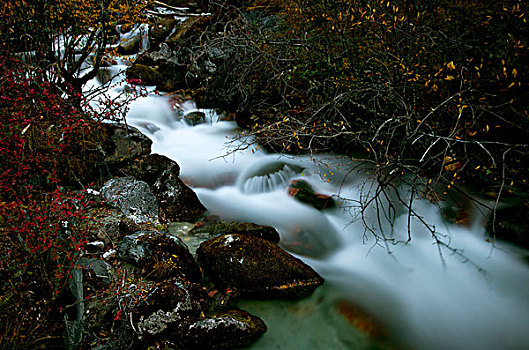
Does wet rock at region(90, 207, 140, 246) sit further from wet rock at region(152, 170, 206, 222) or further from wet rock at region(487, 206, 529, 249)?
wet rock at region(487, 206, 529, 249)

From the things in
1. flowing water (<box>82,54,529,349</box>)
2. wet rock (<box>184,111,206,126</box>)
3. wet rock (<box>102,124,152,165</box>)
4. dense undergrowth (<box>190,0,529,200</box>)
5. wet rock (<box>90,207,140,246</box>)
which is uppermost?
dense undergrowth (<box>190,0,529,200</box>)

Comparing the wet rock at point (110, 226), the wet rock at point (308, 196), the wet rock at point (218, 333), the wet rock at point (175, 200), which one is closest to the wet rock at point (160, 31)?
the wet rock at point (175, 200)

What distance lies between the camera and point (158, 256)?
378 cm

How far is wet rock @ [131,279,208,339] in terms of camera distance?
9.99ft

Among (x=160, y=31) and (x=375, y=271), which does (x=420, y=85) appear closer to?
(x=375, y=271)

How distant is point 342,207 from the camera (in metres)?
5.62

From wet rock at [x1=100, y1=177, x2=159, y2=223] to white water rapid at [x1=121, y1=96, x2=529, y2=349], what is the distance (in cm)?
118

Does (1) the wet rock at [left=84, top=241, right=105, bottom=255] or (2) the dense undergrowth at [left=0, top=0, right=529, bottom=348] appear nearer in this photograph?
(2) the dense undergrowth at [left=0, top=0, right=529, bottom=348]

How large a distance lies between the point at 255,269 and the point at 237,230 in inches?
41.4

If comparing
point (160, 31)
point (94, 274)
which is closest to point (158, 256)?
point (94, 274)

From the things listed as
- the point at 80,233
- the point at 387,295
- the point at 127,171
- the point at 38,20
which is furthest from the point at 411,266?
the point at 38,20

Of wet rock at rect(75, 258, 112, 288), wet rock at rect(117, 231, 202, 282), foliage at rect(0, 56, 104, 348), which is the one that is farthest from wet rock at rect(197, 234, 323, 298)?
foliage at rect(0, 56, 104, 348)

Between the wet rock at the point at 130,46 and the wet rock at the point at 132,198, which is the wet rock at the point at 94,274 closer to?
the wet rock at the point at 132,198

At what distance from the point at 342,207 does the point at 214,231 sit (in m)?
2.30
